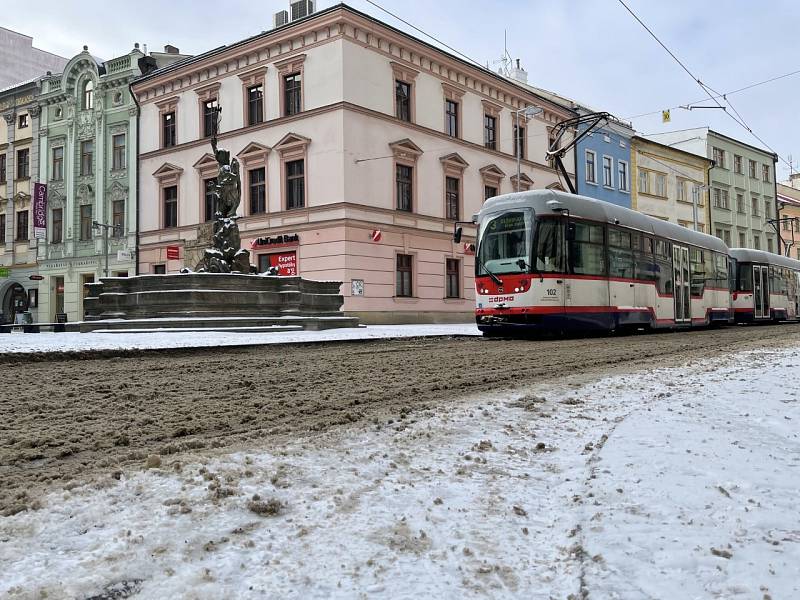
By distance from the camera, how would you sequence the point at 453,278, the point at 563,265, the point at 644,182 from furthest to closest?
the point at 644,182
the point at 453,278
the point at 563,265

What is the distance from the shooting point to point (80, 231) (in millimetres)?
34719

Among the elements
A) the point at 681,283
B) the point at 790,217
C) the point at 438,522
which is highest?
the point at 790,217

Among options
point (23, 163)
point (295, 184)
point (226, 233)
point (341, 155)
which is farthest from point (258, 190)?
point (23, 163)

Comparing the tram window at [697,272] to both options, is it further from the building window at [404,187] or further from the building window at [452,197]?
the building window at [404,187]

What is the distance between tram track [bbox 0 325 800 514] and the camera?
354cm

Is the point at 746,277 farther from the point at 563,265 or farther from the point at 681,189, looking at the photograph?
the point at 681,189

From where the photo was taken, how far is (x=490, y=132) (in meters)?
32.2

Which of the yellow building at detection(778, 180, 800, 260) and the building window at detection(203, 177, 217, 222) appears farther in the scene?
the yellow building at detection(778, 180, 800, 260)

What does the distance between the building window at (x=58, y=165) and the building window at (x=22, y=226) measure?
3161 mm

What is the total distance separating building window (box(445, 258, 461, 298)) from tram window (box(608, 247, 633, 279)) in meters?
13.0

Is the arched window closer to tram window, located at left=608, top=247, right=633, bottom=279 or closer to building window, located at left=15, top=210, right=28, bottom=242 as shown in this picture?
building window, located at left=15, top=210, right=28, bottom=242

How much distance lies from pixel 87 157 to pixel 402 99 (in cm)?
1755


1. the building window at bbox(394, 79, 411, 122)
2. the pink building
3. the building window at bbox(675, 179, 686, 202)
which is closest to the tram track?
the pink building

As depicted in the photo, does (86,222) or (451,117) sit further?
(86,222)
